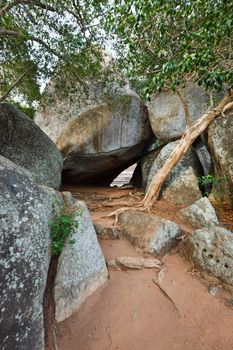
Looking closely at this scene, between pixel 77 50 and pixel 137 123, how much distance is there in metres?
4.19

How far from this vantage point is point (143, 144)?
9.88 m

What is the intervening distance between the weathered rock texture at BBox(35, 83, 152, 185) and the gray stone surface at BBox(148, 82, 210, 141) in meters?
0.93

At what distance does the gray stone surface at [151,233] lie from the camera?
4.34 m

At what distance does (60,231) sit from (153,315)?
1.97 m

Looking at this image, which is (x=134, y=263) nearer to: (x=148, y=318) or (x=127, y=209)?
(x=148, y=318)

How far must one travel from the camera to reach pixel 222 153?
20.0 ft

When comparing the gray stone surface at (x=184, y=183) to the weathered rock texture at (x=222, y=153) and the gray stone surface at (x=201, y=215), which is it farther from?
the gray stone surface at (x=201, y=215)

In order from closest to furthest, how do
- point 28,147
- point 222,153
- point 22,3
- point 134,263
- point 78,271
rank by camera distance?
point 78,271
point 134,263
point 22,3
point 222,153
point 28,147

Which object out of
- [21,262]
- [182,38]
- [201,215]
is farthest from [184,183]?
[21,262]

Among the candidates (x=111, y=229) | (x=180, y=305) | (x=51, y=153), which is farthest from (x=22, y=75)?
(x=180, y=305)

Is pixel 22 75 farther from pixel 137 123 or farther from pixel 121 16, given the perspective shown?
pixel 137 123

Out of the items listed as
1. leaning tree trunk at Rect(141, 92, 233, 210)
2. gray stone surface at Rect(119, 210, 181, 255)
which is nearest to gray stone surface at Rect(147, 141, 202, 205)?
leaning tree trunk at Rect(141, 92, 233, 210)

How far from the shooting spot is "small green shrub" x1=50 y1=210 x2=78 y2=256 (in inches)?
132

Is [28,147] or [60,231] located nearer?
[60,231]
